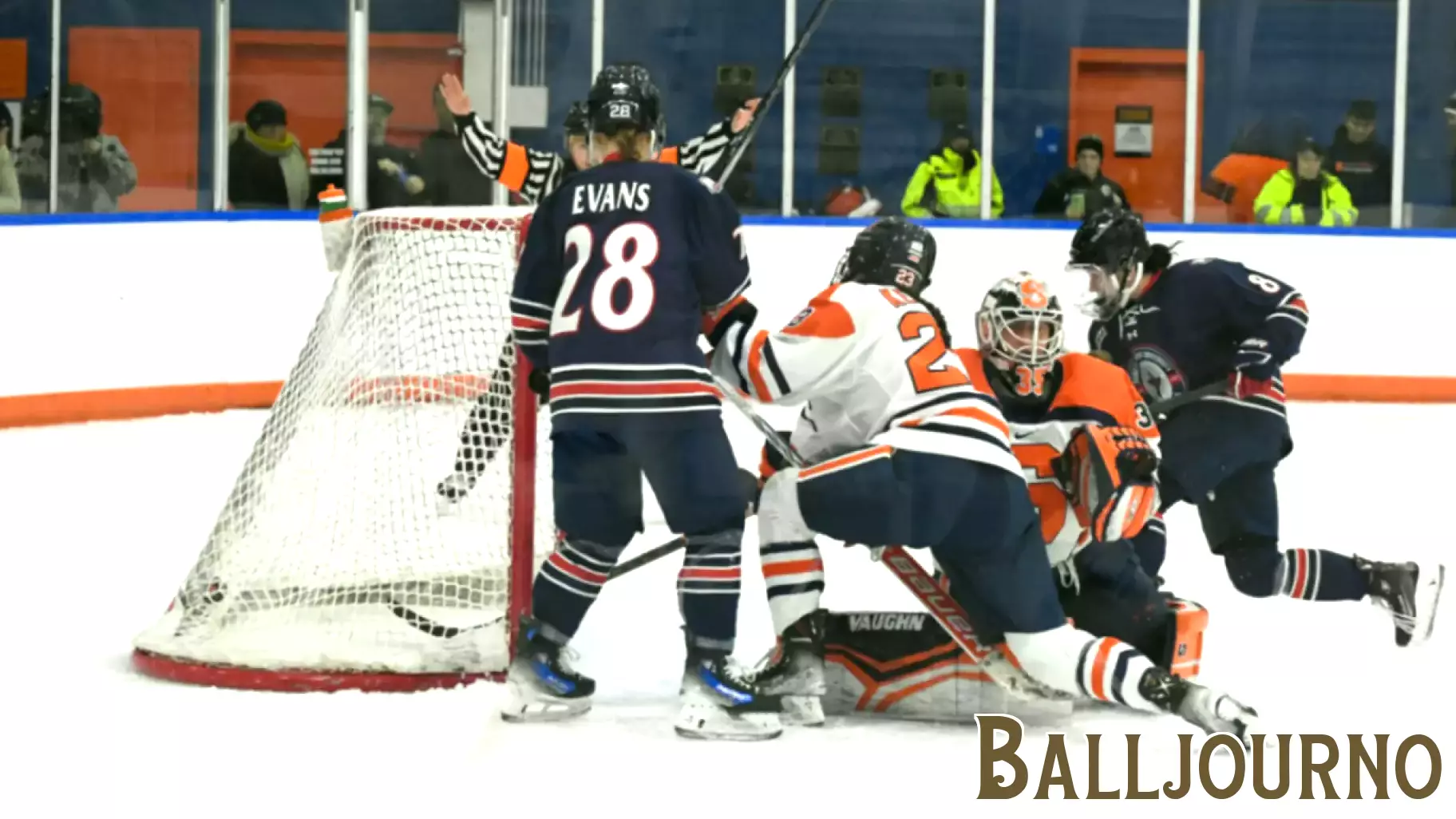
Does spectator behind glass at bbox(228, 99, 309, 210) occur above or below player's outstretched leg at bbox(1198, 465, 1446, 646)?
above

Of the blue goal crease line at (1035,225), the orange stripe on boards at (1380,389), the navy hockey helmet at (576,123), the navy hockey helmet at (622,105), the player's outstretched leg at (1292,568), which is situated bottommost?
the player's outstretched leg at (1292,568)

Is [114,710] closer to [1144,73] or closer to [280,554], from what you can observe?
[280,554]

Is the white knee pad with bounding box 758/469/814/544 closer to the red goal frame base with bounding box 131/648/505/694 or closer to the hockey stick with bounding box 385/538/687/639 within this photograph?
the hockey stick with bounding box 385/538/687/639

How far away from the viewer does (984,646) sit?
11.4 ft

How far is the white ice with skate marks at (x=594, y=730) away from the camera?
3.11 m

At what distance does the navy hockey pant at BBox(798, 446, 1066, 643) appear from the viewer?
3369 mm

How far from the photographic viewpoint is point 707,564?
3.45 meters

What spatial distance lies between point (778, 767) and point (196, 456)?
395 centimetres

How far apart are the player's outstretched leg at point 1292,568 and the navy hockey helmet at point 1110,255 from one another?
0.46 meters

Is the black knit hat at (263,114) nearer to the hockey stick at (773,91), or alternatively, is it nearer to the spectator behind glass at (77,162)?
the spectator behind glass at (77,162)

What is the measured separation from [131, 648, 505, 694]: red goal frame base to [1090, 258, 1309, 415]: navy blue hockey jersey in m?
1.53

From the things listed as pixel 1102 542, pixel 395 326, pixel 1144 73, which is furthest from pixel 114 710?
pixel 1144 73

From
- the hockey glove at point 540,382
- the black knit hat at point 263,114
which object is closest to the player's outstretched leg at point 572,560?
the hockey glove at point 540,382
